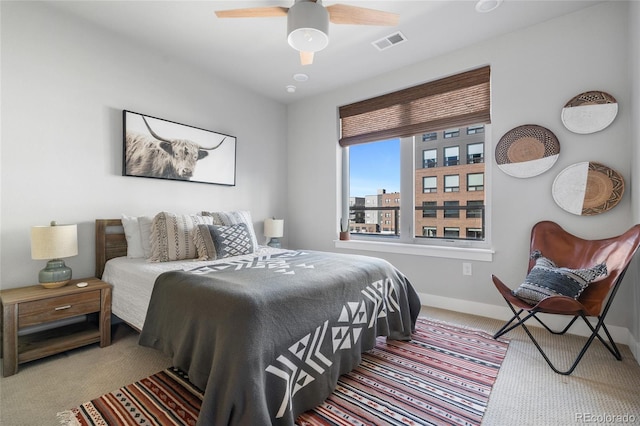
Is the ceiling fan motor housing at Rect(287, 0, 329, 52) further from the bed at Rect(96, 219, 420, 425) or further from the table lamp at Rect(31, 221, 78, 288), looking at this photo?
the table lamp at Rect(31, 221, 78, 288)

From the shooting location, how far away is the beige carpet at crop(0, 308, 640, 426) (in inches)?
59.9

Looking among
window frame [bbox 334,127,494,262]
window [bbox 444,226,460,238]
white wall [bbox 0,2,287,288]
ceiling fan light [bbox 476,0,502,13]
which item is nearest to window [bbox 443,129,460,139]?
window frame [bbox 334,127,494,262]

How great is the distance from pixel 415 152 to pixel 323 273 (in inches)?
88.9

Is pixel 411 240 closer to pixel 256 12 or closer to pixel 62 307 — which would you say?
pixel 256 12

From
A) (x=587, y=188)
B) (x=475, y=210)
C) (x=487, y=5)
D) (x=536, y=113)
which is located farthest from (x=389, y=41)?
(x=587, y=188)

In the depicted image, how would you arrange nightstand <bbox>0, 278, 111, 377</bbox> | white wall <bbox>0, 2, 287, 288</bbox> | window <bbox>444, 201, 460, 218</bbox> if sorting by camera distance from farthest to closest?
window <bbox>444, 201, 460, 218</bbox> < white wall <bbox>0, 2, 287, 288</bbox> < nightstand <bbox>0, 278, 111, 377</bbox>

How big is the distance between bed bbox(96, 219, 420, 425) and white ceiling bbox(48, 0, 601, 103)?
2.11 metres

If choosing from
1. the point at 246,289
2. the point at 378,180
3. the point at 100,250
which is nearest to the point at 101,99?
the point at 100,250

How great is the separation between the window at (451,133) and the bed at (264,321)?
1.82m

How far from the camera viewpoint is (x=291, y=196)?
4.59 meters

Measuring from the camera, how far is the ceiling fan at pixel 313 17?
190cm

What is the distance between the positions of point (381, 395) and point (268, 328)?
83 cm

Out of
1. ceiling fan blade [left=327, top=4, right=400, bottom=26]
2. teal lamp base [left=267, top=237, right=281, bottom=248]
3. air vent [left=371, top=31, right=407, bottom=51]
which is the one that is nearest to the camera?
ceiling fan blade [left=327, top=4, right=400, bottom=26]

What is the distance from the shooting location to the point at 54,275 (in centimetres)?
218
